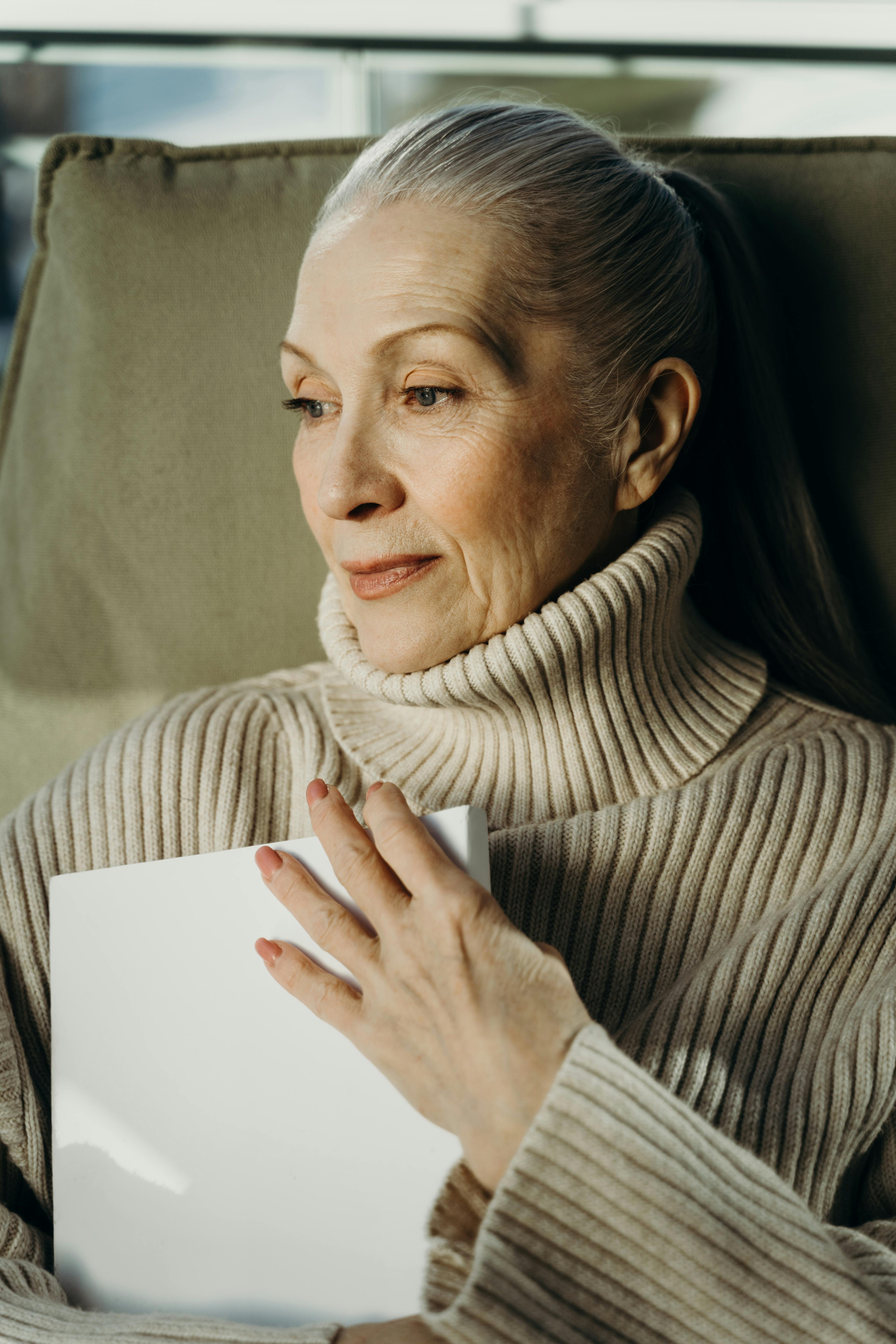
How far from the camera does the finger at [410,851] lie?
722 mm

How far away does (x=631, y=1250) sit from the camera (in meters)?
0.65

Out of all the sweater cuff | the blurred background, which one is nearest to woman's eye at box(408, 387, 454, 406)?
the sweater cuff

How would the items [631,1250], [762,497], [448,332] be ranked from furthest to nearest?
[762,497], [448,332], [631,1250]

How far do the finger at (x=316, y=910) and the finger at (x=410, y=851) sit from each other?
0.05m

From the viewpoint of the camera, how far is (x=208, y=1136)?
788 mm

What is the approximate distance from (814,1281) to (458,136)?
0.99m

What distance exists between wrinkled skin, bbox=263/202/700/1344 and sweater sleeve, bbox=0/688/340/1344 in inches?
6.9

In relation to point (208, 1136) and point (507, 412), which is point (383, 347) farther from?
point (208, 1136)

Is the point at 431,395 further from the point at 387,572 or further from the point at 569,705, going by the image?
the point at 569,705

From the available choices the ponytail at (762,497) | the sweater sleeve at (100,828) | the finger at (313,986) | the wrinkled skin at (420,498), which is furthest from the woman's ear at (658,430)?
the finger at (313,986)

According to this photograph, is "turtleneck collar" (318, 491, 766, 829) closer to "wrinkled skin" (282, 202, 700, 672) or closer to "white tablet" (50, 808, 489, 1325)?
"wrinkled skin" (282, 202, 700, 672)

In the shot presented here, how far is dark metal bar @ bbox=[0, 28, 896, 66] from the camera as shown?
2213 mm

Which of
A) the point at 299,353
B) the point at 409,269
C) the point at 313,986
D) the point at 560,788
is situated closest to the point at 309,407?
the point at 299,353

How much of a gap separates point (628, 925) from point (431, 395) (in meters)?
0.51
